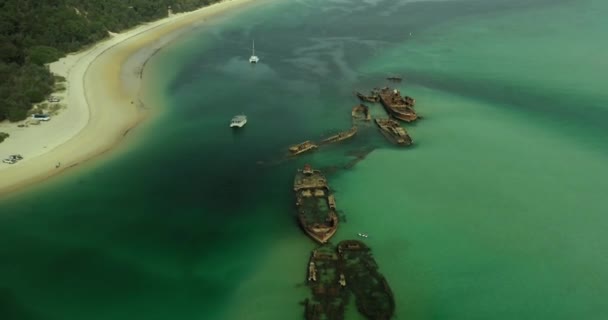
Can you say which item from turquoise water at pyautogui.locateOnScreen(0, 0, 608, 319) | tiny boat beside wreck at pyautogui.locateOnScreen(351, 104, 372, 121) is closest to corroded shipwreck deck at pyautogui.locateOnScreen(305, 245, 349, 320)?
turquoise water at pyautogui.locateOnScreen(0, 0, 608, 319)

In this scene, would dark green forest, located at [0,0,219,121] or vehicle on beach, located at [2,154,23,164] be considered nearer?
vehicle on beach, located at [2,154,23,164]

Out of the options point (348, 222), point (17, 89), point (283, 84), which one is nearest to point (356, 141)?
point (348, 222)

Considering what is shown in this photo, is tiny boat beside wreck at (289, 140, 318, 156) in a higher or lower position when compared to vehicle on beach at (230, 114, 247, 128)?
lower

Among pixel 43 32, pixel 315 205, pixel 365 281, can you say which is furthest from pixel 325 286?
pixel 43 32

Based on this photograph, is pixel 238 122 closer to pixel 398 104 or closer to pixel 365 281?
pixel 398 104

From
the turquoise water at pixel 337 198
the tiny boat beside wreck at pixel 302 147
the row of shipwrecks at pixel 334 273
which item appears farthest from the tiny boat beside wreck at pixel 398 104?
the row of shipwrecks at pixel 334 273

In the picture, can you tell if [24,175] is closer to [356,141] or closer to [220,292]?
[220,292]

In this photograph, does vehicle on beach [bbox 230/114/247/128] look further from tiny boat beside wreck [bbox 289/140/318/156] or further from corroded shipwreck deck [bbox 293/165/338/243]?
corroded shipwreck deck [bbox 293/165/338/243]
